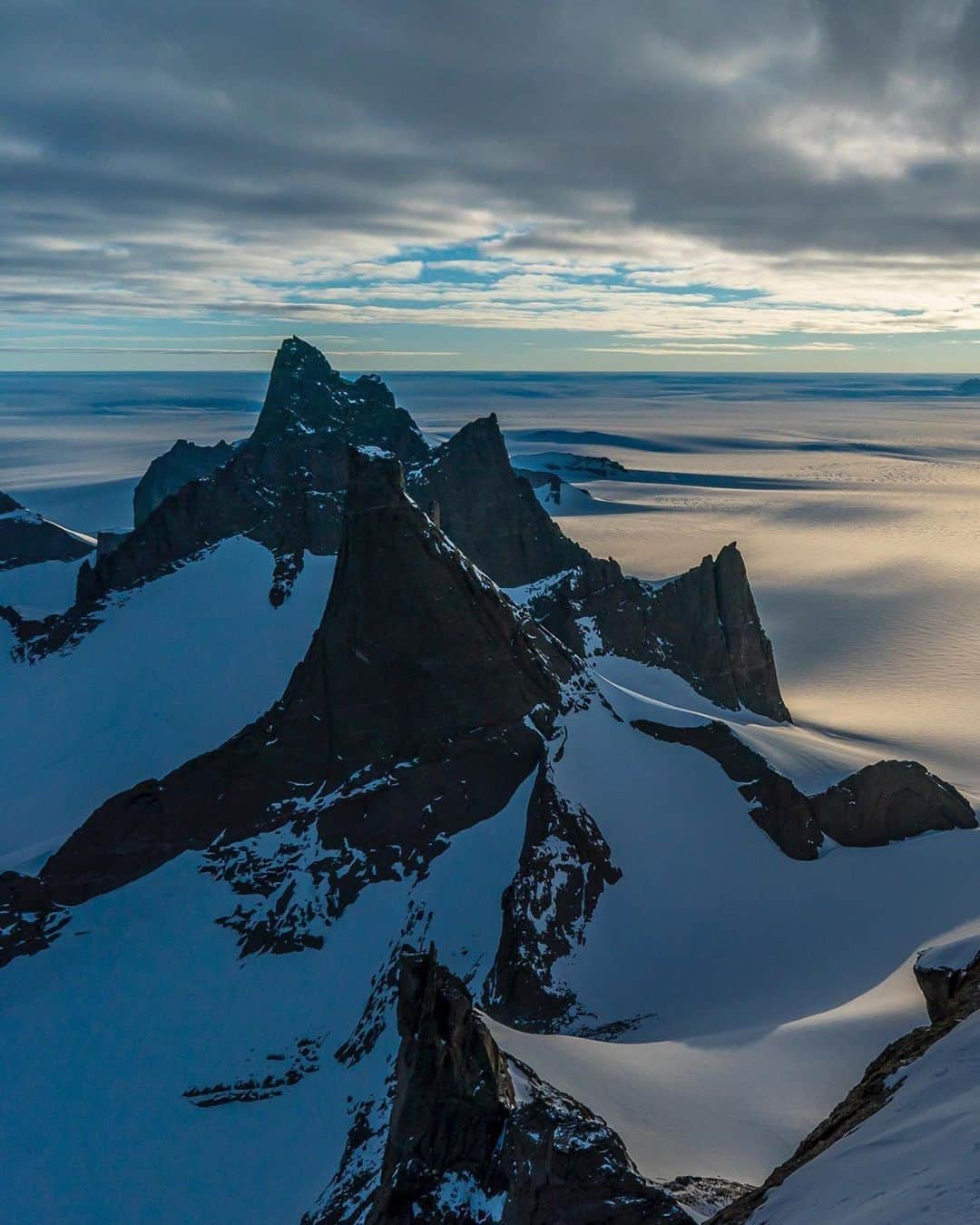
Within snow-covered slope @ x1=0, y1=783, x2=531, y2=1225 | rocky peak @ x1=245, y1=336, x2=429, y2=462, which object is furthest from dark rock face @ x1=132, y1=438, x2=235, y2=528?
snow-covered slope @ x1=0, y1=783, x2=531, y2=1225

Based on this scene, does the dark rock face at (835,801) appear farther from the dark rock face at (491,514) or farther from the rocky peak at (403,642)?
the dark rock face at (491,514)

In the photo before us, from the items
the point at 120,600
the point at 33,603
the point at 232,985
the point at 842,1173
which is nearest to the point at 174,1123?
the point at 232,985

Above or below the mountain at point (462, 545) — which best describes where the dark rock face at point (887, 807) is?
below

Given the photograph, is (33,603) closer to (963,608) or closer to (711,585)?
(711,585)

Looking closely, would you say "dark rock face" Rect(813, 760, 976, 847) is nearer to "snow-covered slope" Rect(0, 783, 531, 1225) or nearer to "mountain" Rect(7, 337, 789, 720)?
"snow-covered slope" Rect(0, 783, 531, 1225)

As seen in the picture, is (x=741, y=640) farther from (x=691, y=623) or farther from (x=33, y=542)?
(x=33, y=542)

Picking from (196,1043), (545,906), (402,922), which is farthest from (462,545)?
(196,1043)

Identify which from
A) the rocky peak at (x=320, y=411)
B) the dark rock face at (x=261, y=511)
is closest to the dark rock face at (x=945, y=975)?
the dark rock face at (x=261, y=511)

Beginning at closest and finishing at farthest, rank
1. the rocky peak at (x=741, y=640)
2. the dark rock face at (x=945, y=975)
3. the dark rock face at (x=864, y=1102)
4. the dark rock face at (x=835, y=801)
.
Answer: the dark rock face at (x=864, y=1102) < the dark rock face at (x=945, y=975) < the dark rock face at (x=835, y=801) < the rocky peak at (x=741, y=640)
